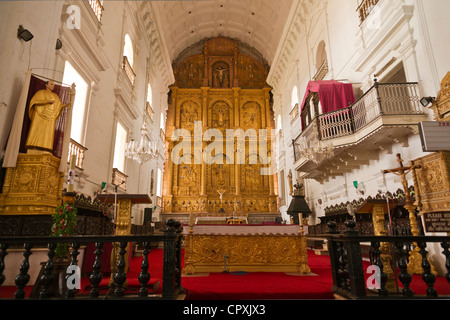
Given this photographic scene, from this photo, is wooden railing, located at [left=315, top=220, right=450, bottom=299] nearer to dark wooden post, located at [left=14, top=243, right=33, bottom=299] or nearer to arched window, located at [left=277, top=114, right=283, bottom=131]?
dark wooden post, located at [left=14, top=243, right=33, bottom=299]

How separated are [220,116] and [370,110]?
12595mm

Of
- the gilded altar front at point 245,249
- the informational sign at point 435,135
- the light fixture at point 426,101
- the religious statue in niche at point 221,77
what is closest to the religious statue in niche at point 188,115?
the religious statue in niche at point 221,77

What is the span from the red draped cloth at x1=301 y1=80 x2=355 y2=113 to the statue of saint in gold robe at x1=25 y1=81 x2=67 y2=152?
704 centimetres

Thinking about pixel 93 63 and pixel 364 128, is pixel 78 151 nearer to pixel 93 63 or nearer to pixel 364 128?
pixel 93 63

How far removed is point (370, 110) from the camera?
6.78 m

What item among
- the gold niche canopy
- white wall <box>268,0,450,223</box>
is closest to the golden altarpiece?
the gold niche canopy

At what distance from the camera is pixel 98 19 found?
791 centimetres

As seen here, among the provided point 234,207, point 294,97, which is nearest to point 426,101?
point 294,97

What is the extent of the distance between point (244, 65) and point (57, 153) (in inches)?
667

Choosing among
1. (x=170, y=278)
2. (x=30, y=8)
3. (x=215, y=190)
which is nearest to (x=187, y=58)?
(x=215, y=190)

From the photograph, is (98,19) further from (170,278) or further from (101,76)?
(170,278)

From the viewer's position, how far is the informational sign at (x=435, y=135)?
420 centimetres

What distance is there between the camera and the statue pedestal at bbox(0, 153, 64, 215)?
4309 mm

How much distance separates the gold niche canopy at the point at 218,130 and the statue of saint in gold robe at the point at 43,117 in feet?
38.2
